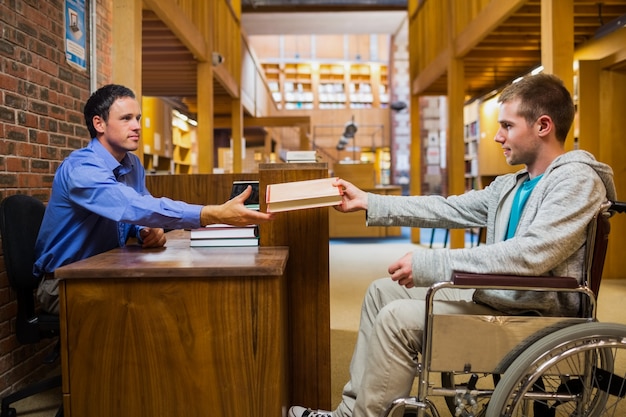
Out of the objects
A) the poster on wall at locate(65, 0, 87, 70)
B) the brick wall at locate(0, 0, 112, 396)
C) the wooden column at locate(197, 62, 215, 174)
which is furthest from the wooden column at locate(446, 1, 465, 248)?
the brick wall at locate(0, 0, 112, 396)

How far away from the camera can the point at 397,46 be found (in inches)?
757

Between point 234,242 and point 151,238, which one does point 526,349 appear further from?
point 151,238

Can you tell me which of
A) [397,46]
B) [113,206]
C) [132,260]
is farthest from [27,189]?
[397,46]

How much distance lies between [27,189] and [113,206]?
3.69ft

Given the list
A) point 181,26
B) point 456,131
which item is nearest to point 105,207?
point 181,26

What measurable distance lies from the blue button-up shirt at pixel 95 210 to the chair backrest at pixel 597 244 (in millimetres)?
1290

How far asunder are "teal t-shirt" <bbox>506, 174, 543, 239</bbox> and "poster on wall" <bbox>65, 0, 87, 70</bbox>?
2677 millimetres

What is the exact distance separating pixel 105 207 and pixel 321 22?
1289cm

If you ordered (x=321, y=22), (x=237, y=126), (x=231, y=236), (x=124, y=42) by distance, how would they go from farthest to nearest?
(x=321, y=22), (x=237, y=126), (x=124, y=42), (x=231, y=236)

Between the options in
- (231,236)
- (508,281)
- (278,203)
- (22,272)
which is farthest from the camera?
(22,272)

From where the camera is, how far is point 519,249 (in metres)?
1.63

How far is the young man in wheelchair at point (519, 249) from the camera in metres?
1.64

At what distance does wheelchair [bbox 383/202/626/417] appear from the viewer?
1.54 metres

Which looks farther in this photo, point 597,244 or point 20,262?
point 20,262
